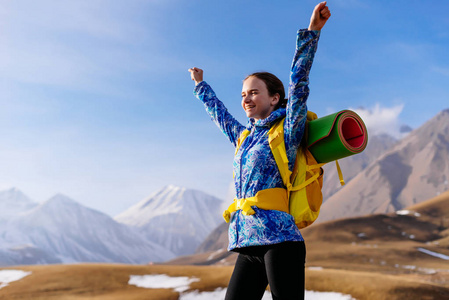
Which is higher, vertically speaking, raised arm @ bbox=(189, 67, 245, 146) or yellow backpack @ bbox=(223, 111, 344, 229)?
raised arm @ bbox=(189, 67, 245, 146)

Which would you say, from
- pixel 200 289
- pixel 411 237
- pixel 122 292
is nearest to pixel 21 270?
pixel 122 292

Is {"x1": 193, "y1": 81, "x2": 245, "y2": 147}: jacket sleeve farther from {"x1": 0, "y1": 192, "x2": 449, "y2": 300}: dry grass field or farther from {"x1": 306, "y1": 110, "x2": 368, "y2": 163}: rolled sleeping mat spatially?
{"x1": 0, "y1": 192, "x2": 449, "y2": 300}: dry grass field

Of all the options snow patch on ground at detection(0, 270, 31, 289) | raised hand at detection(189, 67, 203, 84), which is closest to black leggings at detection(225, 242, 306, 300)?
raised hand at detection(189, 67, 203, 84)

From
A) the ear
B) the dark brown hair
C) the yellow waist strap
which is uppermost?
the dark brown hair

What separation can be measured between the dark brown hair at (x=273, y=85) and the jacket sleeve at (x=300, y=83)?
0.38m

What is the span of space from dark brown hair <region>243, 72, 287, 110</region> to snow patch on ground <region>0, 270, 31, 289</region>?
72.1 feet

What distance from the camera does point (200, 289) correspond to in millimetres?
19422

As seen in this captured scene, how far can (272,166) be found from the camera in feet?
11.2

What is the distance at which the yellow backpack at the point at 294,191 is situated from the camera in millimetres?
3354

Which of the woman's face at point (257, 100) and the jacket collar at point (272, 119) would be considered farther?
the woman's face at point (257, 100)

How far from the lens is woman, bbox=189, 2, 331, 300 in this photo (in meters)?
3.23

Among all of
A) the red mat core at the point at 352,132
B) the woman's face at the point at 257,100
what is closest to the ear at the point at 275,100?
the woman's face at the point at 257,100

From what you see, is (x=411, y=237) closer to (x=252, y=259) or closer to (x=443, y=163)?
(x=252, y=259)

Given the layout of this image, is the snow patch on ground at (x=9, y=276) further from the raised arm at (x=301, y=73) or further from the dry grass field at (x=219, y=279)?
the raised arm at (x=301, y=73)
